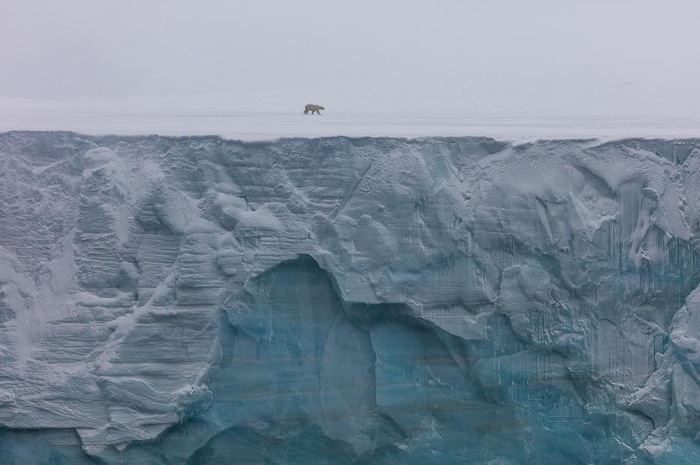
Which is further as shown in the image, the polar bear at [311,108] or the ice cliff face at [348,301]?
the polar bear at [311,108]

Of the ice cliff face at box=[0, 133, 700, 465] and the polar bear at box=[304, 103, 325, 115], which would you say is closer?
the ice cliff face at box=[0, 133, 700, 465]

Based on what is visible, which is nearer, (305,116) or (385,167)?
(385,167)

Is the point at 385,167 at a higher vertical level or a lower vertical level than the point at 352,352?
higher

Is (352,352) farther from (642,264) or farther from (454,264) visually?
(642,264)

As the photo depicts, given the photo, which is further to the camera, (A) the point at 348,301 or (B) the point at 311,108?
(B) the point at 311,108

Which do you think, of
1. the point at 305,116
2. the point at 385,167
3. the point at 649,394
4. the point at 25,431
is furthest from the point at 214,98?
the point at 649,394

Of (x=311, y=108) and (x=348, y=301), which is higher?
(x=311, y=108)

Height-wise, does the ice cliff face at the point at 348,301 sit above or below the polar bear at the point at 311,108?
below

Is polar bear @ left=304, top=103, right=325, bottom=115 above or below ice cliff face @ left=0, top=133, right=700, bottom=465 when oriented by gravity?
above
